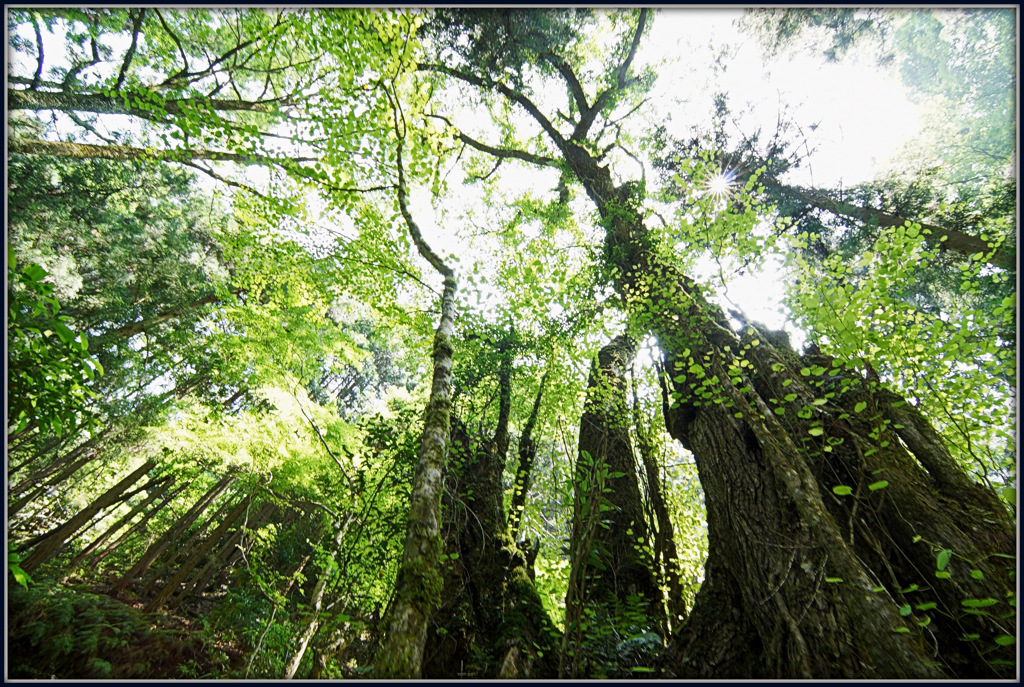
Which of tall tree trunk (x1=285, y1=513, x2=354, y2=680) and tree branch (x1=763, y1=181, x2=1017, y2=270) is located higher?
tree branch (x1=763, y1=181, x2=1017, y2=270)

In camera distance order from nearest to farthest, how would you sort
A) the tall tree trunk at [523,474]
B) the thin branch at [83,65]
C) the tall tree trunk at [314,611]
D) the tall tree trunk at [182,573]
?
1. the tall tree trunk at [314,611]
2. the tall tree trunk at [523,474]
3. the thin branch at [83,65]
4. the tall tree trunk at [182,573]

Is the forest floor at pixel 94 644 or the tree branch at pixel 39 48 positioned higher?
the tree branch at pixel 39 48

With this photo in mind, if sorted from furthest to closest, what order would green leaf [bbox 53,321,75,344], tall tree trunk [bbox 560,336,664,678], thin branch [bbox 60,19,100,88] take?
thin branch [bbox 60,19,100,88], tall tree trunk [bbox 560,336,664,678], green leaf [bbox 53,321,75,344]

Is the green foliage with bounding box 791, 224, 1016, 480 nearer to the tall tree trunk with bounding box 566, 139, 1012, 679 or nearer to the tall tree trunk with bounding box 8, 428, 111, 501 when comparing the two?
the tall tree trunk with bounding box 566, 139, 1012, 679

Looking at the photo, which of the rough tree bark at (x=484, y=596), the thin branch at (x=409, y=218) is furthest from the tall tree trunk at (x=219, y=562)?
the thin branch at (x=409, y=218)

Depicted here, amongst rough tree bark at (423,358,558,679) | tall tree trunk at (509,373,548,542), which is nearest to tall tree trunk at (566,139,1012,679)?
rough tree bark at (423,358,558,679)

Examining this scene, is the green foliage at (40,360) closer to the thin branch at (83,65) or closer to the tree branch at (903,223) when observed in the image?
the thin branch at (83,65)

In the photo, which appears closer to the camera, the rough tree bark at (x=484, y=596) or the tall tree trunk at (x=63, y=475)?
the rough tree bark at (x=484, y=596)

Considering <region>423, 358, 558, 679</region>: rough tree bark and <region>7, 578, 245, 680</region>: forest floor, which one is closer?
<region>423, 358, 558, 679</region>: rough tree bark

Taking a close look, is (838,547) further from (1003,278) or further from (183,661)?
(183,661)

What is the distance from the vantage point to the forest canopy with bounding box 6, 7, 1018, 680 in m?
2.62

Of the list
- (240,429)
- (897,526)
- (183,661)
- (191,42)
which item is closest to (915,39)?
(897,526)

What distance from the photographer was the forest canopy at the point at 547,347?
262 cm

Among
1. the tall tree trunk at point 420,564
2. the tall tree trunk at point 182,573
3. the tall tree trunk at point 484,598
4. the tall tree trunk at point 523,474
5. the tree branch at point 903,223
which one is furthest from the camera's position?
the tall tree trunk at point 182,573
